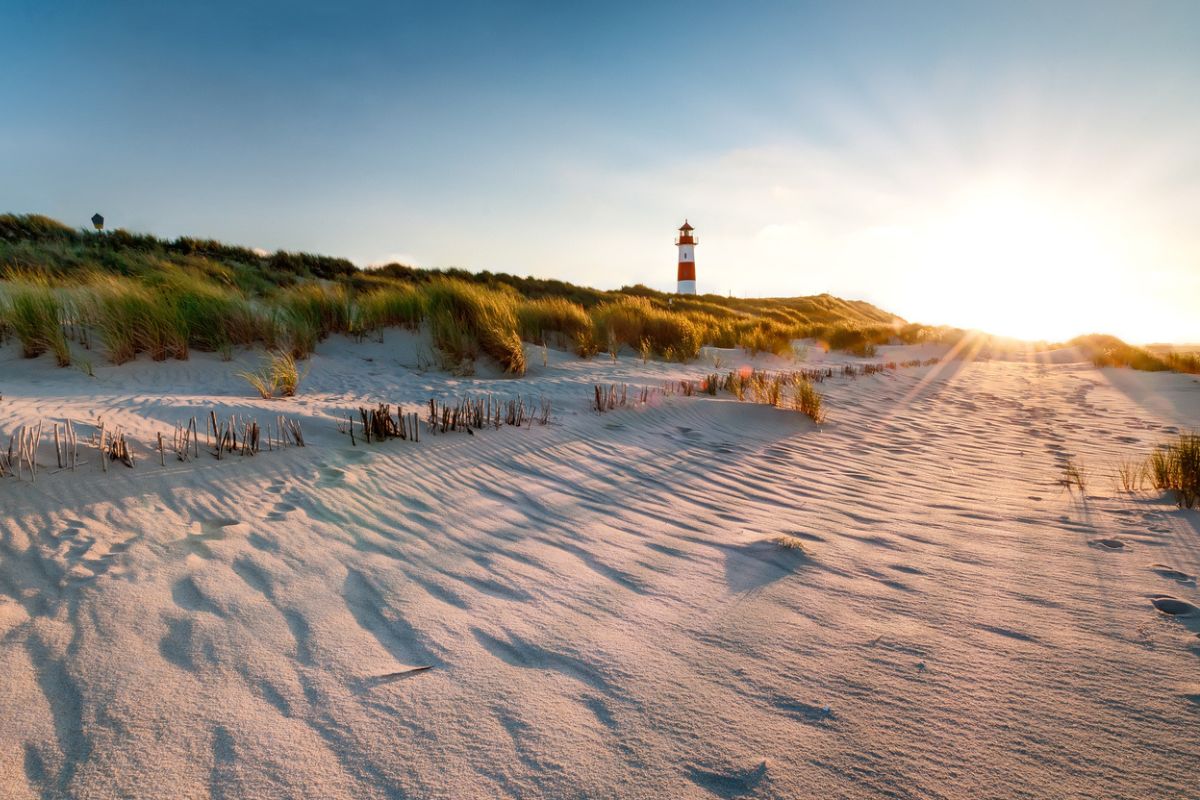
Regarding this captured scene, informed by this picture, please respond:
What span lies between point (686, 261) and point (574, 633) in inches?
1892

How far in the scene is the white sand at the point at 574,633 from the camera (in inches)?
54.4

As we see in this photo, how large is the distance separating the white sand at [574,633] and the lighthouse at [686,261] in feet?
146

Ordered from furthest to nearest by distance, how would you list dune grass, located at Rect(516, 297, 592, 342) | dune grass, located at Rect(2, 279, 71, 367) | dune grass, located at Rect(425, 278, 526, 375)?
dune grass, located at Rect(516, 297, 592, 342), dune grass, located at Rect(425, 278, 526, 375), dune grass, located at Rect(2, 279, 71, 367)

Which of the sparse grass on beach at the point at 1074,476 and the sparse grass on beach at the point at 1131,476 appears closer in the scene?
the sparse grass on beach at the point at 1131,476

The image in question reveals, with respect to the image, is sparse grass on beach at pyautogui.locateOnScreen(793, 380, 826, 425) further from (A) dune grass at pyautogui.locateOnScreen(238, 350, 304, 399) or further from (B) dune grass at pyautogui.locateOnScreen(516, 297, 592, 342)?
(A) dune grass at pyautogui.locateOnScreen(238, 350, 304, 399)

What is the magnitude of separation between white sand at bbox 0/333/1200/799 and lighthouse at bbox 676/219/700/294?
44.4 m

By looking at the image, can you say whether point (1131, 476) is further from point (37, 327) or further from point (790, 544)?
point (37, 327)

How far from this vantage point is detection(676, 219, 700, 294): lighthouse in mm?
47031

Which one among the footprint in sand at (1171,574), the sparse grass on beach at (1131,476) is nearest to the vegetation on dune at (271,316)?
the sparse grass on beach at (1131,476)

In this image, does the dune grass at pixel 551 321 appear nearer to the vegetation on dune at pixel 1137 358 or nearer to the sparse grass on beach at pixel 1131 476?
the sparse grass on beach at pixel 1131 476

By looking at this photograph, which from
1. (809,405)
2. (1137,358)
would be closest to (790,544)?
(809,405)

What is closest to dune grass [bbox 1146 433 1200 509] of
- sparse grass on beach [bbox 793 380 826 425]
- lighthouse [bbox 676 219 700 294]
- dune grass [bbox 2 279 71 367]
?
sparse grass on beach [bbox 793 380 826 425]

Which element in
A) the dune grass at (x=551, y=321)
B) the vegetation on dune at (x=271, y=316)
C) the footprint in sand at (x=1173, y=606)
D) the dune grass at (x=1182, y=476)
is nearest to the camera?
the footprint in sand at (x=1173, y=606)

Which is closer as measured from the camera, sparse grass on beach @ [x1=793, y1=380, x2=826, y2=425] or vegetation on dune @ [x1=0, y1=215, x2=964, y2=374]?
sparse grass on beach @ [x1=793, y1=380, x2=826, y2=425]
